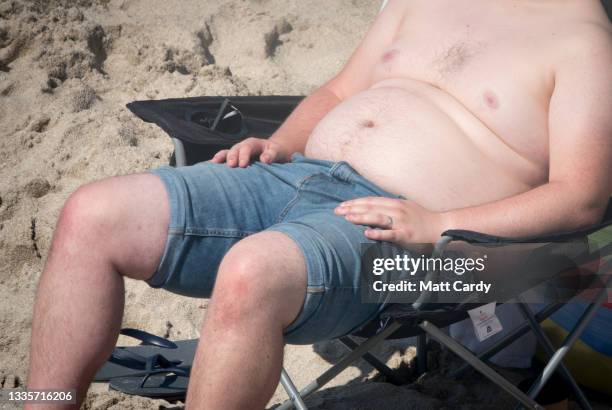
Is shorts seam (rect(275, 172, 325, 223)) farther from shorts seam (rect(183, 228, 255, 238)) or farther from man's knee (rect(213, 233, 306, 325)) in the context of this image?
man's knee (rect(213, 233, 306, 325))

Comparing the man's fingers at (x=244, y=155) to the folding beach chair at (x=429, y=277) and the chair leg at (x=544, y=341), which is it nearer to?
the folding beach chair at (x=429, y=277)

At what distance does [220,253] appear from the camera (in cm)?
195

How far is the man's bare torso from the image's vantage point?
2.12 m

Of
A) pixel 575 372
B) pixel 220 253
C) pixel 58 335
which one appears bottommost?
pixel 575 372

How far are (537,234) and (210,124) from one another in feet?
4.29

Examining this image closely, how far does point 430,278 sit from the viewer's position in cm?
183

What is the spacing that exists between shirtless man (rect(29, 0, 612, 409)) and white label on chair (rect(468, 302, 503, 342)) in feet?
0.74

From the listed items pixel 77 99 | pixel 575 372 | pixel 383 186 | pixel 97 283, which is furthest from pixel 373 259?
pixel 77 99

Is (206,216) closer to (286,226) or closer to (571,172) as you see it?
(286,226)

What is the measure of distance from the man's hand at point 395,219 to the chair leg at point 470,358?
23 centimetres

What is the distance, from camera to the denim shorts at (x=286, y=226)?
1.72 meters

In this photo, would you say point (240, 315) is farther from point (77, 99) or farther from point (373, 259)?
point (77, 99)

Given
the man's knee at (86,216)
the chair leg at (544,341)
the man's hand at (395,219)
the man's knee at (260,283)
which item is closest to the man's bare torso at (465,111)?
the man's hand at (395,219)

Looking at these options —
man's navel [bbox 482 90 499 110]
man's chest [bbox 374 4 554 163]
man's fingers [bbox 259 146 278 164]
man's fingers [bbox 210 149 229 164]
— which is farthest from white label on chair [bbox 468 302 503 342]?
man's fingers [bbox 210 149 229 164]
